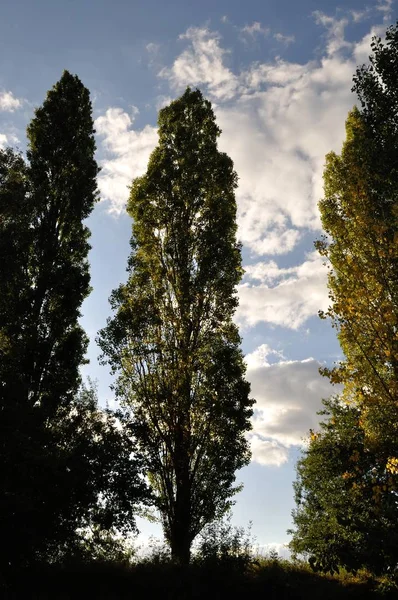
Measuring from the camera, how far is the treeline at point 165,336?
8.41 m

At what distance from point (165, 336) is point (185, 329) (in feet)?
2.30

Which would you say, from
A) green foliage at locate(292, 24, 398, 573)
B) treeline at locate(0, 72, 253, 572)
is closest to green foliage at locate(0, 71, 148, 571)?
treeline at locate(0, 72, 253, 572)

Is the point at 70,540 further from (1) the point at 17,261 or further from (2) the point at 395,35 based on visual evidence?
(2) the point at 395,35

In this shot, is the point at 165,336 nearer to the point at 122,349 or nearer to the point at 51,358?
the point at 122,349

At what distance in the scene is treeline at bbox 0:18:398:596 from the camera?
27.6ft

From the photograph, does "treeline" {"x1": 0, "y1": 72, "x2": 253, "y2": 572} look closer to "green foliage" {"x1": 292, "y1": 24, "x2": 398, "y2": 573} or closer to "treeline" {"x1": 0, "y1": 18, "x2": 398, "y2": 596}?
"treeline" {"x1": 0, "y1": 18, "x2": 398, "y2": 596}

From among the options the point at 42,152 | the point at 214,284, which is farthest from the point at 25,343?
the point at 42,152

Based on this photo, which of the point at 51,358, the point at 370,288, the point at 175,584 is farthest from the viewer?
the point at 51,358

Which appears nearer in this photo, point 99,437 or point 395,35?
point 395,35

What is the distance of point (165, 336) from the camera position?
45.8ft

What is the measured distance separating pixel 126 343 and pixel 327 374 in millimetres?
7675

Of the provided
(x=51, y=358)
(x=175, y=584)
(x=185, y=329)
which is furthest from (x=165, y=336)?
(x=175, y=584)

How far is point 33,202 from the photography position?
1506 cm

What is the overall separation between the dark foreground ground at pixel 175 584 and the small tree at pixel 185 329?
46.1 inches
